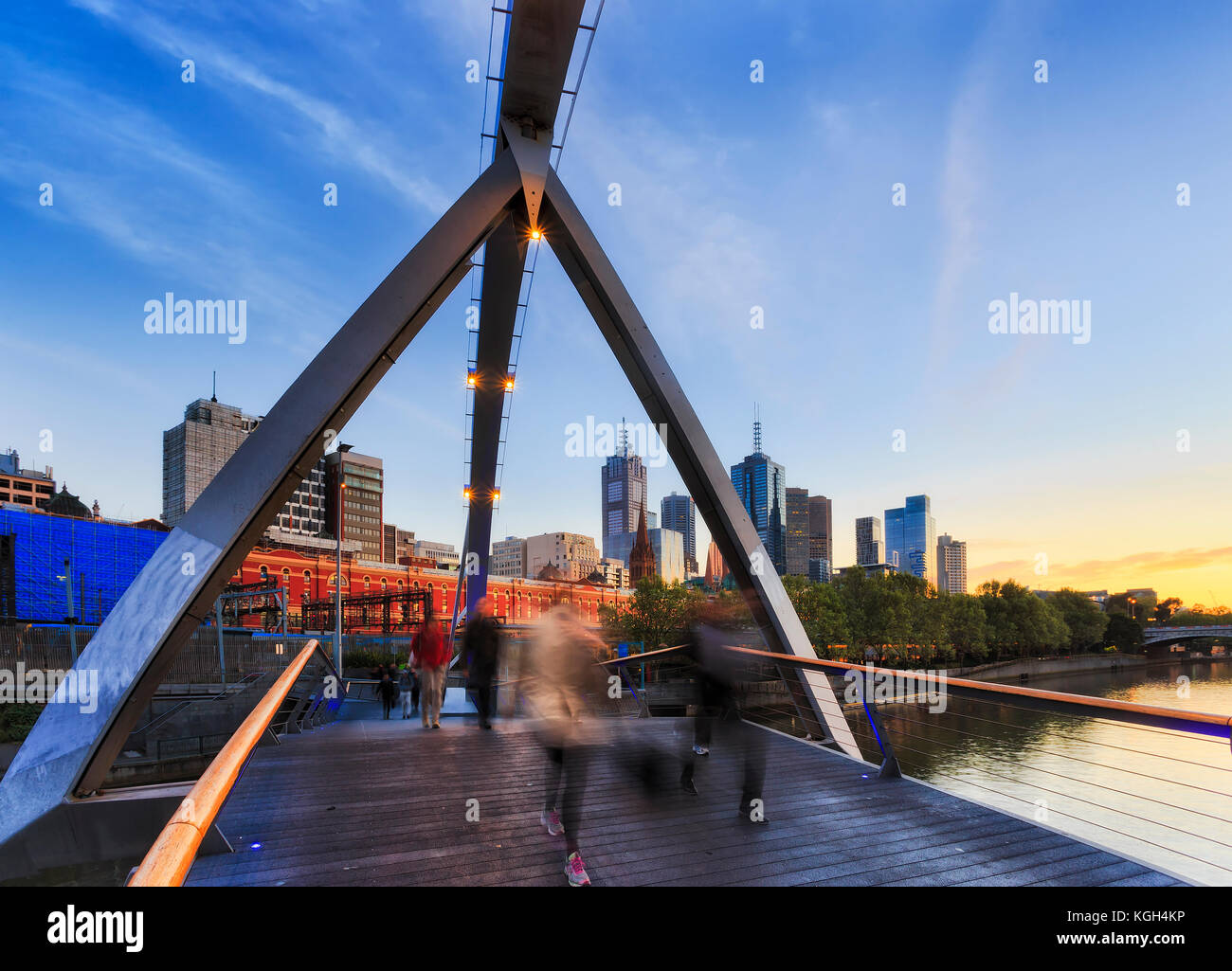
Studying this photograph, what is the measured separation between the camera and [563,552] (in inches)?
6014

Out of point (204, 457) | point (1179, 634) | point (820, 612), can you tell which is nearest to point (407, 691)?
point (820, 612)

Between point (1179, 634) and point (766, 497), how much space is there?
103m

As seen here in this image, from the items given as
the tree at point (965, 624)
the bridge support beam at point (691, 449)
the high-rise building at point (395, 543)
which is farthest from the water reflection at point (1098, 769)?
the high-rise building at point (395, 543)

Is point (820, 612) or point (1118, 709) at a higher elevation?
point (1118, 709)

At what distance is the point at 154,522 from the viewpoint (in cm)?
5991

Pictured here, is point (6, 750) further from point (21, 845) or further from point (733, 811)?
point (733, 811)

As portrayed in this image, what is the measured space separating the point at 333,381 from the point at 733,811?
6.46 metres

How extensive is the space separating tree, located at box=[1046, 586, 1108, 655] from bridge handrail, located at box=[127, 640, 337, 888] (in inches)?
3836

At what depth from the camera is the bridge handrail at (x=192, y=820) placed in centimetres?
185

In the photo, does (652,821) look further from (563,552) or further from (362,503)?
(563,552)

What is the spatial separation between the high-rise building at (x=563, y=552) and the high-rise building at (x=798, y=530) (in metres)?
48.0

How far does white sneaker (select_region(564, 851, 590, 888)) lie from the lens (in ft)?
12.4
